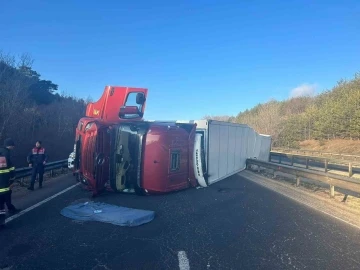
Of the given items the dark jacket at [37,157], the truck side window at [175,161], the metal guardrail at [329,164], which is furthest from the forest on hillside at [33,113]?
the metal guardrail at [329,164]

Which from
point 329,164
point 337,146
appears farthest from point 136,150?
point 337,146

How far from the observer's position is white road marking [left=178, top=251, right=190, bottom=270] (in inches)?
145

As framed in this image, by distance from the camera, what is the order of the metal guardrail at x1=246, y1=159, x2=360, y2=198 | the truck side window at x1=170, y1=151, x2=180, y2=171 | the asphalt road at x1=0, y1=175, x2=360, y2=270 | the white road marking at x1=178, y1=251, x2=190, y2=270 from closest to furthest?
1. the white road marking at x1=178, y1=251, x2=190, y2=270
2. the asphalt road at x1=0, y1=175, x2=360, y2=270
3. the metal guardrail at x1=246, y1=159, x2=360, y2=198
4. the truck side window at x1=170, y1=151, x2=180, y2=171

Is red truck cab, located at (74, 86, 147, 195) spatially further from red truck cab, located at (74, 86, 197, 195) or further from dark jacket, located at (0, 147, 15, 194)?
dark jacket, located at (0, 147, 15, 194)

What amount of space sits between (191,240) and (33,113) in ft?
88.3

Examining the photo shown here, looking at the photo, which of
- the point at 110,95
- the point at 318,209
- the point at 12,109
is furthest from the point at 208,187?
the point at 12,109

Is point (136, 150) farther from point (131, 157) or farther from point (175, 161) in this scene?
point (175, 161)

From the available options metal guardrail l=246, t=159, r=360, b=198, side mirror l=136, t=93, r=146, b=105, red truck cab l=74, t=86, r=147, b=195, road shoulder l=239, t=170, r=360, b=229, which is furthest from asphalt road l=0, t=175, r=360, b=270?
side mirror l=136, t=93, r=146, b=105

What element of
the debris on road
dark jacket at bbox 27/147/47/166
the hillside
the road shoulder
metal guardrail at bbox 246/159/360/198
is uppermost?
dark jacket at bbox 27/147/47/166

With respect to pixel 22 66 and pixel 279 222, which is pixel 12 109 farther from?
pixel 279 222

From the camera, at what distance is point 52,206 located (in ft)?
22.7

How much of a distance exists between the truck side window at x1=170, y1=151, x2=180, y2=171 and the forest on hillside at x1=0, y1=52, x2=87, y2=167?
1336cm

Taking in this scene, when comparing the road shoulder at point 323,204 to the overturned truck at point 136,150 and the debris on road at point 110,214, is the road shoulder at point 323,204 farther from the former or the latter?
the debris on road at point 110,214

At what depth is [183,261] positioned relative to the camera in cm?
387
